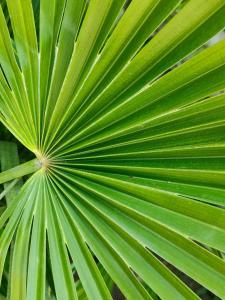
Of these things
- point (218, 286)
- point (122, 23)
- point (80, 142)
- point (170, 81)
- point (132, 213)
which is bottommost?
point (218, 286)

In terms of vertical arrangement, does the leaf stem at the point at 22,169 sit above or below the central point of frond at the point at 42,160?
below

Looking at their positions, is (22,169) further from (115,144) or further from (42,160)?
(115,144)

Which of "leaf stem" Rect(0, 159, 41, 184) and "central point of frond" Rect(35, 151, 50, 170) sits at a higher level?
"central point of frond" Rect(35, 151, 50, 170)

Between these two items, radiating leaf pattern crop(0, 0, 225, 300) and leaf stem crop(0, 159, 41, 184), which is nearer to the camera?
radiating leaf pattern crop(0, 0, 225, 300)

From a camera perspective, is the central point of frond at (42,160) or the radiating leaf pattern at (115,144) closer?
the radiating leaf pattern at (115,144)

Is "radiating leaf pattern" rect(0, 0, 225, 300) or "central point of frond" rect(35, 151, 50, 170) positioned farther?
"central point of frond" rect(35, 151, 50, 170)

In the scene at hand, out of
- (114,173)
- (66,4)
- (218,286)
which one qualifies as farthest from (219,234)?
(66,4)

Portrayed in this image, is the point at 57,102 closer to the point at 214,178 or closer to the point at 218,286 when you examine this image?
the point at 214,178

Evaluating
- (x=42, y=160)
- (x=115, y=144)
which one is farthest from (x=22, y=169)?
(x=115, y=144)
